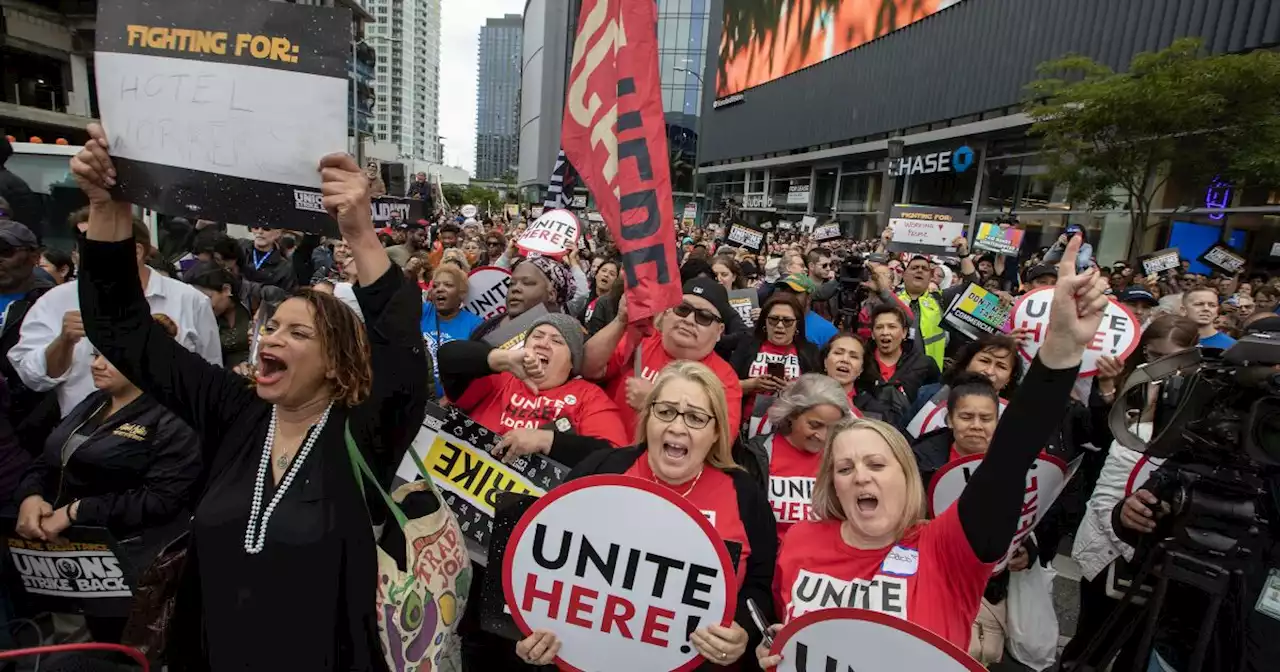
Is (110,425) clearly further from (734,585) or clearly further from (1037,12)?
(1037,12)

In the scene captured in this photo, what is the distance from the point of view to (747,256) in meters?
11.4

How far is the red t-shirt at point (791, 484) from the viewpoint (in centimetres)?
300

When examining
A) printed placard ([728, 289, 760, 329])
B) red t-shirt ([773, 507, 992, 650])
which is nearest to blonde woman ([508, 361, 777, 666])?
red t-shirt ([773, 507, 992, 650])

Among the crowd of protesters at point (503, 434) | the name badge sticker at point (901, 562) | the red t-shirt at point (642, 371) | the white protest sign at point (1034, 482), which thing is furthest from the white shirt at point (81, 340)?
the white protest sign at point (1034, 482)

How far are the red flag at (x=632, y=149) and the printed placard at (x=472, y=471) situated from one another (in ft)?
2.46

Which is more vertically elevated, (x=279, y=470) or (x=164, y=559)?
(x=279, y=470)

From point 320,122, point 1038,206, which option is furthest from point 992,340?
point 1038,206

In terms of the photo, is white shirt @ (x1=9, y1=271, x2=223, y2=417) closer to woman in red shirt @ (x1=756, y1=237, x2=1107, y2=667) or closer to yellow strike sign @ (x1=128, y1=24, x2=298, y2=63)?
yellow strike sign @ (x1=128, y1=24, x2=298, y2=63)

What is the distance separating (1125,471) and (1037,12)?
2646 centimetres

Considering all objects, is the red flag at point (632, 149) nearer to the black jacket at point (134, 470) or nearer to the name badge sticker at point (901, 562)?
the name badge sticker at point (901, 562)

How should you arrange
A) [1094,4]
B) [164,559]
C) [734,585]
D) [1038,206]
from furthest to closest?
[1038,206]
[1094,4]
[164,559]
[734,585]

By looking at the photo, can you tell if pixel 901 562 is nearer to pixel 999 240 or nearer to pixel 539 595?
pixel 539 595

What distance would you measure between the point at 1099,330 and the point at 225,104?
15.5 ft

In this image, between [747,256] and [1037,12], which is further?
[1037,12]
